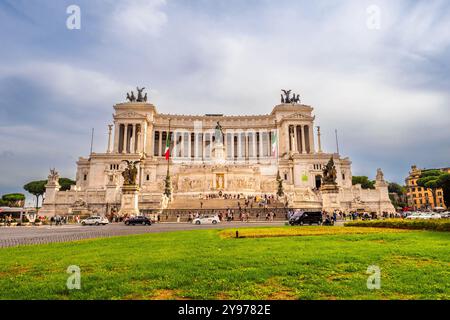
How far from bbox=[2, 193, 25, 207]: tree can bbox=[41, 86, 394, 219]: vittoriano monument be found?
33990 mm

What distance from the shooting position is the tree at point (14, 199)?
335 feet

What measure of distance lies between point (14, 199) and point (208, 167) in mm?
70983

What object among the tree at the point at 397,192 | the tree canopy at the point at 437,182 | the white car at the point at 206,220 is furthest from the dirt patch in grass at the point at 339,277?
the tree at the point at 397,192

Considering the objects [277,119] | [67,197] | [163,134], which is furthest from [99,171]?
[277,119]

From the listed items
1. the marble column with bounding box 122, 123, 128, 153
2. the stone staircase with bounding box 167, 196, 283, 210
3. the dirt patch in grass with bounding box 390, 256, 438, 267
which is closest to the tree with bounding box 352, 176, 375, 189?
the stone staircase with bounding box 167, 196, 283, 210

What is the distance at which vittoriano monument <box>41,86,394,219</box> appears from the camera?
54969 mm

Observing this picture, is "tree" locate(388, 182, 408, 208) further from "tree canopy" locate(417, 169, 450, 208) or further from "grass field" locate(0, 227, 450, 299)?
"grass field" locate(0, 227, 450, 299)

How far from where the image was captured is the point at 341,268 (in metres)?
8.24

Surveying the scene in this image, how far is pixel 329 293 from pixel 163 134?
107 meters

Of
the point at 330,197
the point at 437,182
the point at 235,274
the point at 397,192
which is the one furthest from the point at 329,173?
the point at 397,192

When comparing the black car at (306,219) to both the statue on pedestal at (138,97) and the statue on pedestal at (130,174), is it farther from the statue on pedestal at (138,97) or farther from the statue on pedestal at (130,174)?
the statue on pedestal at (138,97)
